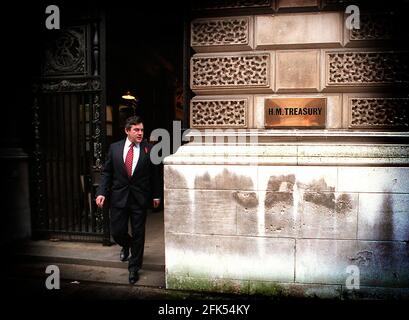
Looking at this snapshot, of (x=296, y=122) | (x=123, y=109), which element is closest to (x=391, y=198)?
(x=296, y=122)

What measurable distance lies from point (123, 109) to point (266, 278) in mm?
6663

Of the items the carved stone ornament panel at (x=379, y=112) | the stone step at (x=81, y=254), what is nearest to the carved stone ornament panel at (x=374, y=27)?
the carved stone ornament panel at (x=379, y=112)

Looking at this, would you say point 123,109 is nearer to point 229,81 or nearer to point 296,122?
point 229,81

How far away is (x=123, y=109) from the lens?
9.20m

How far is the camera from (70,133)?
19.1 feet

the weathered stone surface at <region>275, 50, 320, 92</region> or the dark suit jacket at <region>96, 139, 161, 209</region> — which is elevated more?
the weathered stone surface at <region>275, 50, 320, 92</region>

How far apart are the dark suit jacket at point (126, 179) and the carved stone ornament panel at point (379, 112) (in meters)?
2.79

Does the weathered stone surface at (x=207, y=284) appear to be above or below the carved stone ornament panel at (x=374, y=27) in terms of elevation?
below

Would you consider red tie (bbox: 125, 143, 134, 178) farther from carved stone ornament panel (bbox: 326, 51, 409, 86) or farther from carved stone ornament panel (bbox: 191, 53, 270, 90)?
carved stone ornament panel (bbox: 326, 51, 409, 86)

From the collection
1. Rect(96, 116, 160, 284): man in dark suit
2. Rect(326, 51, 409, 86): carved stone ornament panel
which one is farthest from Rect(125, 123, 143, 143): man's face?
Rect(326, 51, 409, 86): carved stone ornament panel

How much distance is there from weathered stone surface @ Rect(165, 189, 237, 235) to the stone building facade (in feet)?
0.04

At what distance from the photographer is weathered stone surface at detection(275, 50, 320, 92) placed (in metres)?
4.16

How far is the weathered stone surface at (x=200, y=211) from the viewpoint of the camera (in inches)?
163

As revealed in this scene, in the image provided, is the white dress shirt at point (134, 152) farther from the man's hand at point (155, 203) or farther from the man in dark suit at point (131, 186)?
the man's hand at point (155, 203)
